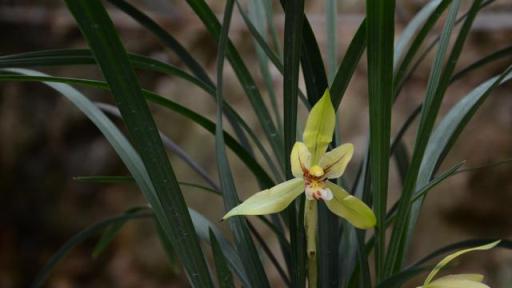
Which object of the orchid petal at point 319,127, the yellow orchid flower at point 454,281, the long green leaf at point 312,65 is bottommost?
the yellow orchid flower at point 454,281

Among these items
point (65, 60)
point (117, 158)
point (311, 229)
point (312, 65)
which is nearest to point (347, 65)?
point (312, 65)

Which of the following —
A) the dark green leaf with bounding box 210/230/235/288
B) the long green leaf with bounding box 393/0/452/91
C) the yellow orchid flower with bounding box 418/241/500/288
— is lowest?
the yellow orchid flower with bounding box 418/241/500/288

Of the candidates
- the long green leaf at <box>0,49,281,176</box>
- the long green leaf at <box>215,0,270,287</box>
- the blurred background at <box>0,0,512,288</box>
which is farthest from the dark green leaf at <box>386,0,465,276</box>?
the blurred background at <box>0,0,512,288</box>

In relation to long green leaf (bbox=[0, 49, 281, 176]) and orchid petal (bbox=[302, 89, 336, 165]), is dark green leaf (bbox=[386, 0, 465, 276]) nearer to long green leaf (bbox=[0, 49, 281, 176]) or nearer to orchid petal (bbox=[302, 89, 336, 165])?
orchid petal (bbox=[302, 89, 336, 165])

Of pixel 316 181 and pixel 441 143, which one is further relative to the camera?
pixel 441 143

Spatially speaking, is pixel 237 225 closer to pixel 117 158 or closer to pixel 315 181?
pixel 315 181

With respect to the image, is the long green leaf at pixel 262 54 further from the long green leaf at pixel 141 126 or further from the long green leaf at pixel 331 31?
the long green leaf at pixel 141 126

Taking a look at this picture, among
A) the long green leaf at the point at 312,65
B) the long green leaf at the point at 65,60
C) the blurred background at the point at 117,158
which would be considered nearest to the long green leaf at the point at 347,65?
the long green leaf at the point at 312,65
